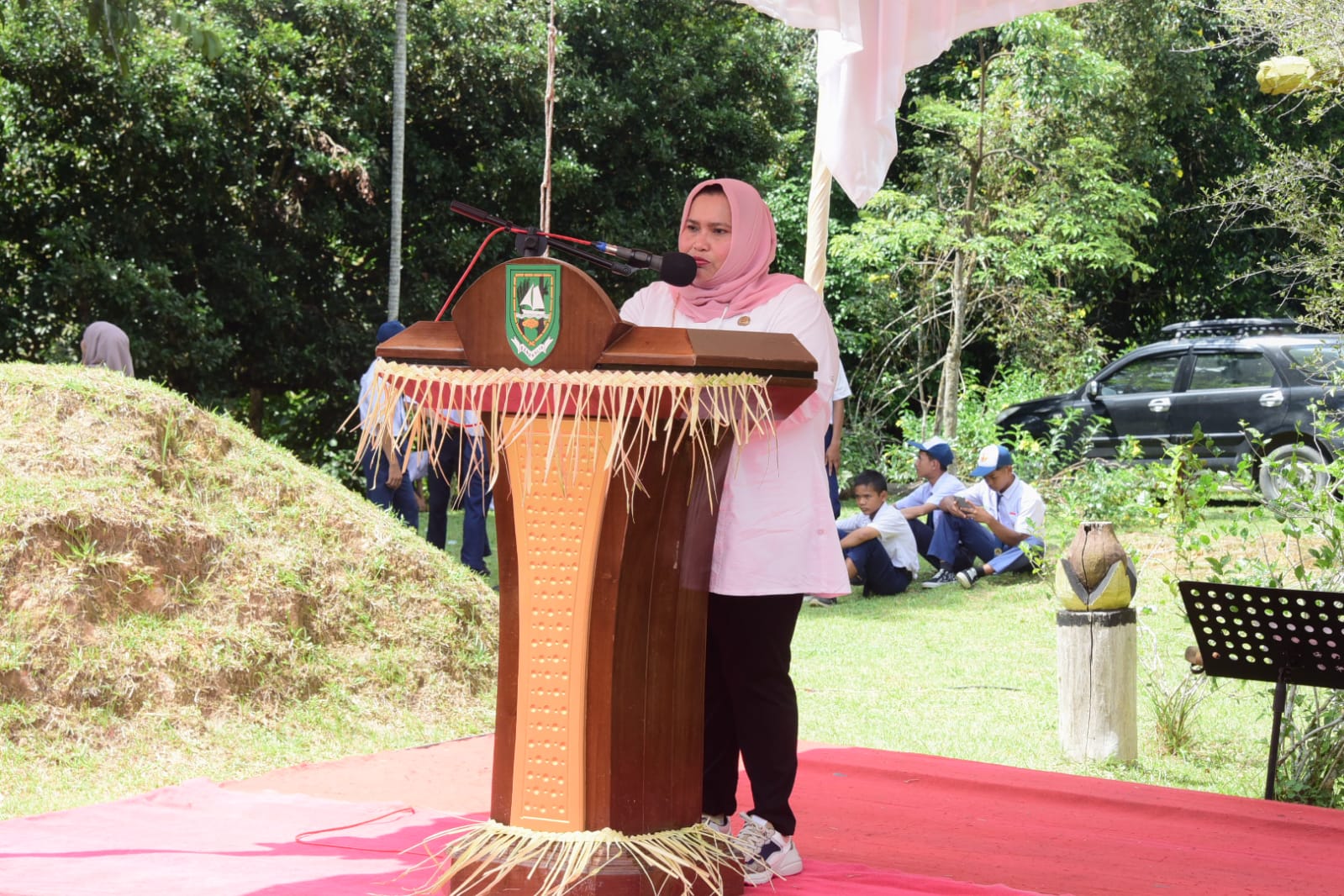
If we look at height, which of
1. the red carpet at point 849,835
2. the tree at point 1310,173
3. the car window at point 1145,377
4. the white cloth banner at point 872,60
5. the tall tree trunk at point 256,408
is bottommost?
the red carpet at point 849,835

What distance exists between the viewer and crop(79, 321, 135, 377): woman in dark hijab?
8734mm

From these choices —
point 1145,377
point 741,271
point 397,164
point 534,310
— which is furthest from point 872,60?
point 397,164

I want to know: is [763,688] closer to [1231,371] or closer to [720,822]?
[720,822]

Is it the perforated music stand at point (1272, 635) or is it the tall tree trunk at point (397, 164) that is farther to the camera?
the tall tree trunk at point (397, 164)

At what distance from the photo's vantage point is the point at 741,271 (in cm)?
303

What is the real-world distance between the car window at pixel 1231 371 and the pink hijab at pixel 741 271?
396 inches

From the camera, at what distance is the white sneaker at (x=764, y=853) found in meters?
2.93

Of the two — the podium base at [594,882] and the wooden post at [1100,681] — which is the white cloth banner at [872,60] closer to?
the wooden post at [1100,681]

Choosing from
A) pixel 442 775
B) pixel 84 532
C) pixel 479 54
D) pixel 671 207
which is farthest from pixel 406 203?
pixel 442 775

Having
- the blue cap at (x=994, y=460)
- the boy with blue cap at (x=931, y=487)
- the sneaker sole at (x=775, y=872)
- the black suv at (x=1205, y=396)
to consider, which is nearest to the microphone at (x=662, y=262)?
the sneaker sole at (x=775, y=872)

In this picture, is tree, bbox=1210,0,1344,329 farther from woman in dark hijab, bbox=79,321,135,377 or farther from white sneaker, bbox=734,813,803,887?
woman in dark hijab, bbox=79,321,135,377

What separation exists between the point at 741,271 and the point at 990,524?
6.14 meters

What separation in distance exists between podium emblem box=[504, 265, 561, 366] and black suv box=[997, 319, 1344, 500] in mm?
9634

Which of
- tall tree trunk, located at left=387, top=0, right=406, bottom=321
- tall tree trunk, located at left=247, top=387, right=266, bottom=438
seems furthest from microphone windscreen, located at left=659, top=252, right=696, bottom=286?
tall tree trunk, located at left=247, top=387, right=266, bottom=438
